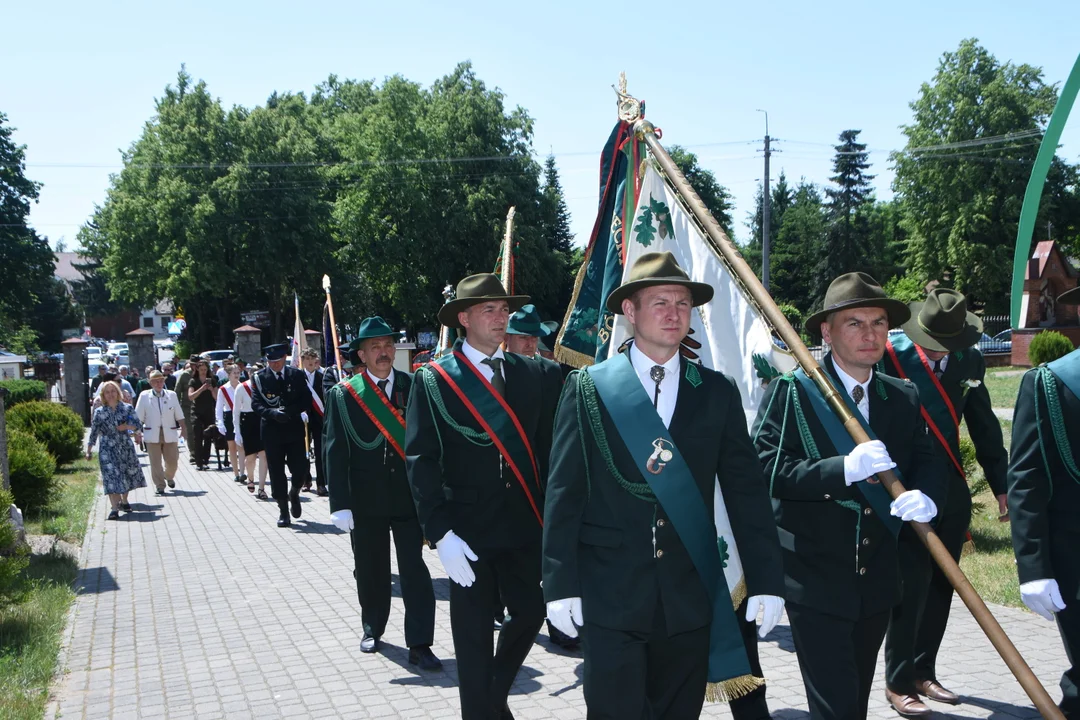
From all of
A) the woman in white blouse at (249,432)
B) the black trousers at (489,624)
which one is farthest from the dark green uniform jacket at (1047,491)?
the woman in white blouse at (249,432)

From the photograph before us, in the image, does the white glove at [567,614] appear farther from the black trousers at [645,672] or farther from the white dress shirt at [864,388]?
the white dress shirt at [864,388]

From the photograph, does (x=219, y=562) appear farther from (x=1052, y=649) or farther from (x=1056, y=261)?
(x=1056, y=261)

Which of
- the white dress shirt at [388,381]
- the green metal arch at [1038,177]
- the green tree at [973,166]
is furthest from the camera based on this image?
the green tree at [973,166]

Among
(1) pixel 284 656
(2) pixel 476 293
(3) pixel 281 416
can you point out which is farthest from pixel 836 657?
(3) pixel 281 416

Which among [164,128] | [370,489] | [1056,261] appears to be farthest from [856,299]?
[164,128]

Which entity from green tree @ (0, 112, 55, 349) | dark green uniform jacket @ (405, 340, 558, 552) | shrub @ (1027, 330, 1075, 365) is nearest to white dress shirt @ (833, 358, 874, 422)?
dark green uniform jacket @ (405, 340, 558, 552)

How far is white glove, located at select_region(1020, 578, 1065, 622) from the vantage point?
3809 mm

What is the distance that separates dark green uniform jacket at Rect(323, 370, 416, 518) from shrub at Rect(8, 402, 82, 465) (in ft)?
37.2

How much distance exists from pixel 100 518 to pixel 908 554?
11085 millimetres

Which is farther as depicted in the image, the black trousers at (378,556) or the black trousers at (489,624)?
the black trousers at (378,556)

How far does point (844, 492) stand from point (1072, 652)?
98 cm

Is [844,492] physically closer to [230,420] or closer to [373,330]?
[373,330]

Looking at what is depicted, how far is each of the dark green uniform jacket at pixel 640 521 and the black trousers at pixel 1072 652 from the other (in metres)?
1.18

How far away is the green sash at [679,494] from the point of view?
3564 mm
